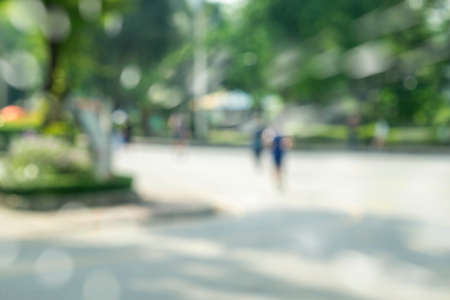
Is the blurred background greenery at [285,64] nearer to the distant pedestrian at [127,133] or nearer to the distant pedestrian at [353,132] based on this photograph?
the distant pedestrian at [353,132]

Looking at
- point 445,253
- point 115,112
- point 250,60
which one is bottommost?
point 445,253

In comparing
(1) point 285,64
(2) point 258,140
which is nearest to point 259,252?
(2) point 258,140

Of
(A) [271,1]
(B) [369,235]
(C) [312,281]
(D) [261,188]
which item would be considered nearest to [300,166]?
(D) [261,188]

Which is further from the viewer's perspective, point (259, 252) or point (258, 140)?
point (258, 140)

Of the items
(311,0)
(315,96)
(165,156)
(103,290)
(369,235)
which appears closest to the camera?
(103,290)

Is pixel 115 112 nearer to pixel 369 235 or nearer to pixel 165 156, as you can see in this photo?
pixel 165 156

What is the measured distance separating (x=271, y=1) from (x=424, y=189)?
980 inches

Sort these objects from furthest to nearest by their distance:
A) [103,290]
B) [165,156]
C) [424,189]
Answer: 1. [165,156]
2. [424,189]
3. [103,290]

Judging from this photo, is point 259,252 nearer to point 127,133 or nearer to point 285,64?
point 127,133

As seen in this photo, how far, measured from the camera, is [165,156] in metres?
27.5

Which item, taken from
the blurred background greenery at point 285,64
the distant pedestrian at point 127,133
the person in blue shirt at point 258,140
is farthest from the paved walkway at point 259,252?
the distant pedestrian at point 127,133

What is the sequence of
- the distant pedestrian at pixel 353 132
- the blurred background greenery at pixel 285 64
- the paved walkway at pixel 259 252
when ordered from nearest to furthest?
the paved walkway at pixel 259 252, the distant pedestrian at pixel 353 132, the blurred background greenery at pixel 285 64

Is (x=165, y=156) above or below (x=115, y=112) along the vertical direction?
below

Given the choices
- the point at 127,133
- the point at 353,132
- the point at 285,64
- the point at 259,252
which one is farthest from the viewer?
the point at 285,64
